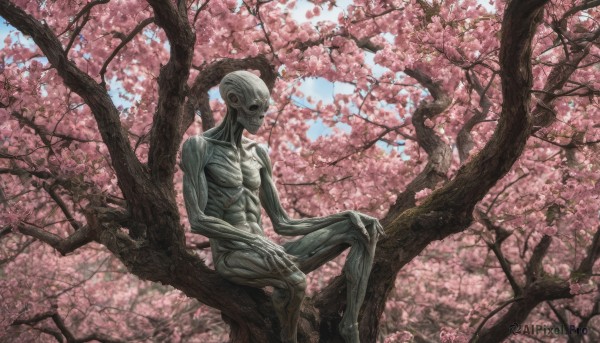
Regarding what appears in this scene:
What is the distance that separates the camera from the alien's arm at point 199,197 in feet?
13.6

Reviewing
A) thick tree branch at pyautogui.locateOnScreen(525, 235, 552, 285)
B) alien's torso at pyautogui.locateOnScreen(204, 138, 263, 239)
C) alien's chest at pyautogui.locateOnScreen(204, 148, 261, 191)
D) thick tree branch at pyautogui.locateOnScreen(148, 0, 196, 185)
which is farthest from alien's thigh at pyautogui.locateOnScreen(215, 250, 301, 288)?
thick tree branch at pyautogui.locateOnScreen(525, 235, 552, 285)

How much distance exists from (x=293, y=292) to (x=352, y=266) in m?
0.58

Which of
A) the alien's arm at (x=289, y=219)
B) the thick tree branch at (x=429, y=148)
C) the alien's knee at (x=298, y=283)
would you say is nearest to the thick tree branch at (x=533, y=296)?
the thick tree branch at (x=429, y=148)

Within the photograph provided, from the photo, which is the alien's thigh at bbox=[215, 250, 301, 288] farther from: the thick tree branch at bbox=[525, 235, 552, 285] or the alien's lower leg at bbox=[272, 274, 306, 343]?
the thick tree branch at bbox=[525, 235, 552, 285]

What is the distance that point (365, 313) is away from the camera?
5121 mm

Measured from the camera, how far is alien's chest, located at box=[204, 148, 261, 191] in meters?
4.40

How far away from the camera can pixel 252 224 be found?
451cm

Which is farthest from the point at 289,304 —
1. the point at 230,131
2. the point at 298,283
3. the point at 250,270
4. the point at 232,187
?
the point at 230,131

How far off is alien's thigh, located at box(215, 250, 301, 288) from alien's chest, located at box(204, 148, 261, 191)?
1.53ft

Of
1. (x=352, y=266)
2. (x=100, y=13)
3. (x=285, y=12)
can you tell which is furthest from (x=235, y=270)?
(x=285, y=12)

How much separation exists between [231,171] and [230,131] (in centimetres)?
29

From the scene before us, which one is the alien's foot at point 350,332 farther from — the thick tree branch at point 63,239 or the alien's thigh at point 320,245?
the thick tree branch at point 63,239

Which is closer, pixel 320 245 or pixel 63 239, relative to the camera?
pixel 320 245

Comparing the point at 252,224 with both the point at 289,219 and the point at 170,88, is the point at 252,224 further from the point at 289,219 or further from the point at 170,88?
the point at 170,88
